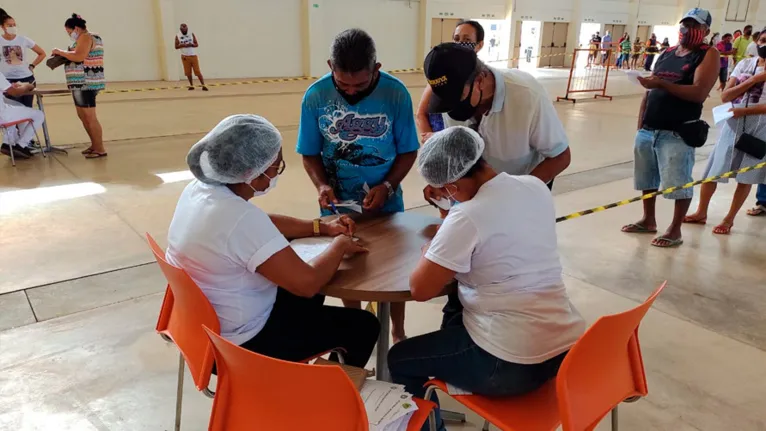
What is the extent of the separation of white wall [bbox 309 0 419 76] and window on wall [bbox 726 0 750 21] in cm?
1731

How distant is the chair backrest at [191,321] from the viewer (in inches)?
60.2

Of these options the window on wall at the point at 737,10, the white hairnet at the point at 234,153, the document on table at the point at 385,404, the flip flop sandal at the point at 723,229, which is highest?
the window on wall at the point at 737,10

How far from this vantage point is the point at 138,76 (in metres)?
13.5

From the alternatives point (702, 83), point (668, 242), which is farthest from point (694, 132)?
point (668, 242)

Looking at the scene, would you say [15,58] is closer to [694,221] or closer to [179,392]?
[179,392]

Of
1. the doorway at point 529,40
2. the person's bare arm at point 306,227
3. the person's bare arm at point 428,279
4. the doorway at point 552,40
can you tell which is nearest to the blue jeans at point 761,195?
the person's bare arm at point 306,227

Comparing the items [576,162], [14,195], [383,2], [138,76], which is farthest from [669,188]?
[383,2]

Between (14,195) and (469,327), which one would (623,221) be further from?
(14,195)

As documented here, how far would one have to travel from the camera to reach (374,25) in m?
16.7

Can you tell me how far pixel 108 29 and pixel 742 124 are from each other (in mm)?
13377

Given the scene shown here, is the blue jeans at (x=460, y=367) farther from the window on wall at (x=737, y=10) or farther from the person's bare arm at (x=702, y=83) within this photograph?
the window on wall at (x=737, y=10)

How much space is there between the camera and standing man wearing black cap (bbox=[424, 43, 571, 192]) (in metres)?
1.94

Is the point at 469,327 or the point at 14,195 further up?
the point at 469,327

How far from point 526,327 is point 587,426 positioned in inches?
11.6
